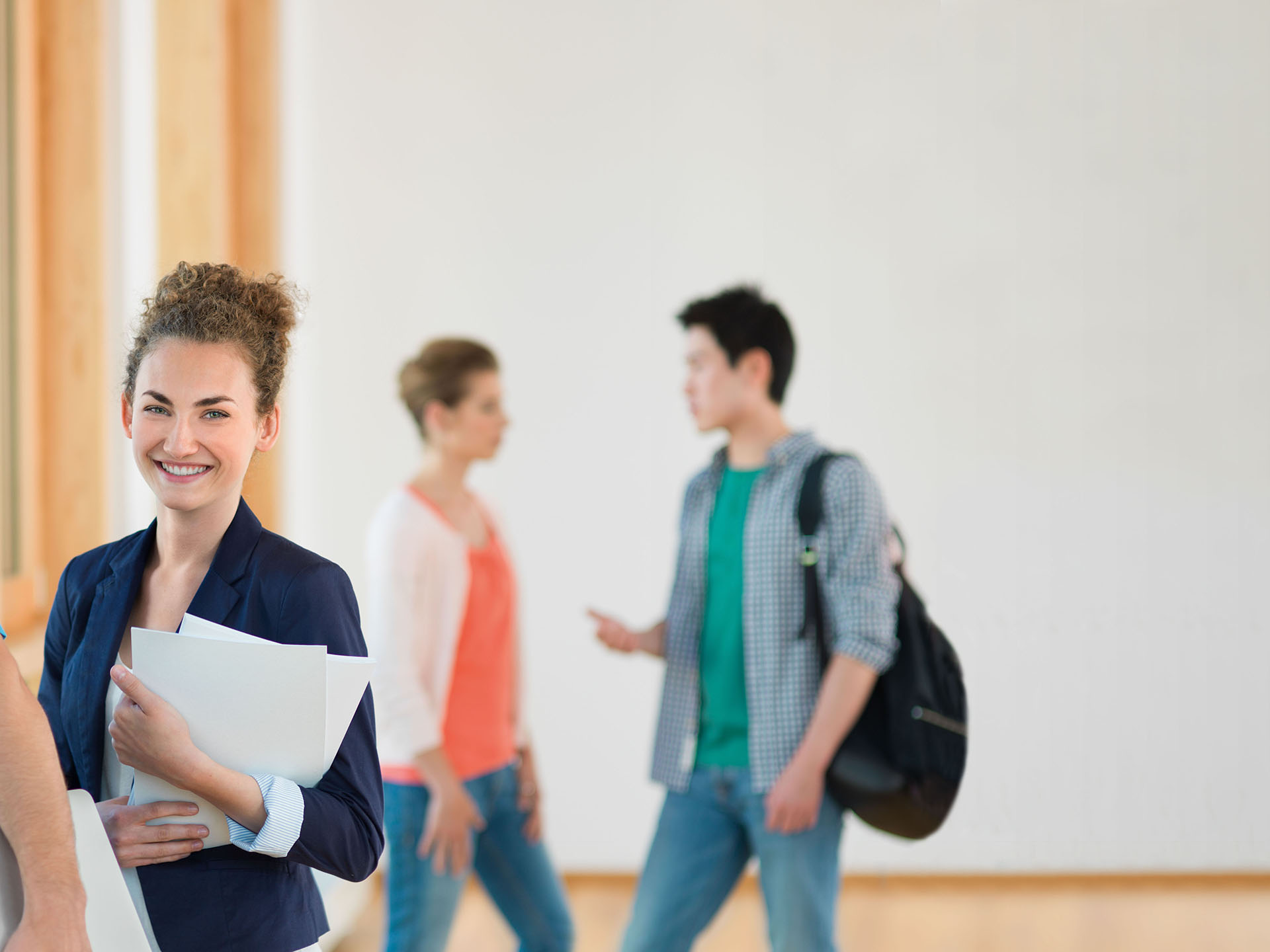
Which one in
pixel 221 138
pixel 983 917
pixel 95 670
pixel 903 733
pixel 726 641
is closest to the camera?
pixel 95 670

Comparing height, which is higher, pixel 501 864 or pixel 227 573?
pixel 227 573

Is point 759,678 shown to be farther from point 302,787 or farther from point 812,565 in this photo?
point 302,787

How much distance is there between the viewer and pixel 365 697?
102 cm

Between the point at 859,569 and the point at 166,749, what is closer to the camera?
the point at 166,749

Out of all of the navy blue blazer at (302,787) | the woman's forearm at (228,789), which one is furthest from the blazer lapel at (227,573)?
the woman's forearm at (228,789)

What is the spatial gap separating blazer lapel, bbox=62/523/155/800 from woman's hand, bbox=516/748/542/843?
4.22 ft

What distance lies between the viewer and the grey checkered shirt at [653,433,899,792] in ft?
6.19

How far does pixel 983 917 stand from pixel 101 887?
3.14 meters

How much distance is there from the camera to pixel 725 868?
77.1 inches

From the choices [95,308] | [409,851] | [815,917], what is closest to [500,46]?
[95,308]

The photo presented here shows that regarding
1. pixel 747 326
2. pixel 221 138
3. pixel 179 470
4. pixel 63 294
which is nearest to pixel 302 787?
pixel 179 470

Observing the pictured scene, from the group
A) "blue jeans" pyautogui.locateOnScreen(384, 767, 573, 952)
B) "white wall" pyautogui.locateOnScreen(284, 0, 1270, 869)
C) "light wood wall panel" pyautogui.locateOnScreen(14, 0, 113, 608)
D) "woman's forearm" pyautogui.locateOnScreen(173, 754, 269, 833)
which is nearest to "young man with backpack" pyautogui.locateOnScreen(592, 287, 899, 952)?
"blue jeans" pyautogui.locateOnScreen(384, 767, 573, 952)

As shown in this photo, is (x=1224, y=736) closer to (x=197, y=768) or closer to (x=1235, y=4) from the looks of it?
(x=1235, y=4)

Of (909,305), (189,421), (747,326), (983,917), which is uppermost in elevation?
(909,305)
